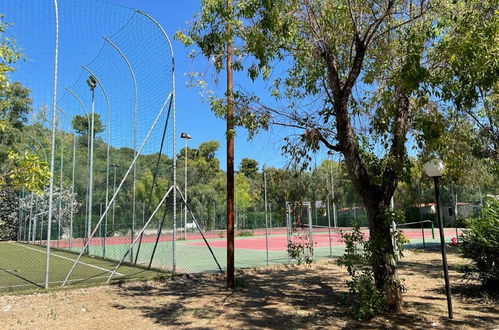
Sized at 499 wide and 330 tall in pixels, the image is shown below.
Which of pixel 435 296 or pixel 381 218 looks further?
pixel 435 296

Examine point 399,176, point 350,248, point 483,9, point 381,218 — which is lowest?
→ point 350,248

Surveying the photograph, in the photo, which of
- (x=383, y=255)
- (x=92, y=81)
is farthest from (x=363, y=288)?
(x=92, y=81)

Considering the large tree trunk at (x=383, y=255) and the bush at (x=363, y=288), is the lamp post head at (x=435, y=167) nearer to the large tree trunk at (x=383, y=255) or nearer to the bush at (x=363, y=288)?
the large tree trunk at (x=383, y=255)

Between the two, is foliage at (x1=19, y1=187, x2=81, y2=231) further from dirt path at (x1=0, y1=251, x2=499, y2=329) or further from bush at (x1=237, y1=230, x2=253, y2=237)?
bush at (x1=237, y1=230, x2=253, y2=237)

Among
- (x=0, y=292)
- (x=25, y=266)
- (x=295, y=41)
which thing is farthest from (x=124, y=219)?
(x=295, y=41)

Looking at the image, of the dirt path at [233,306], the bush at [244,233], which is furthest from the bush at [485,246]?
the bush at [244,233]

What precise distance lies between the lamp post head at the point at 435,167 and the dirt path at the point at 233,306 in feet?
7.70

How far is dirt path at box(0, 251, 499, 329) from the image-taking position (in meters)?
6.25

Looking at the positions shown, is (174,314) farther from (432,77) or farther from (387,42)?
(387,42)

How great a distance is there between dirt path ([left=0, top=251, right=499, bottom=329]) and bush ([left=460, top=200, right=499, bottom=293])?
410 mm

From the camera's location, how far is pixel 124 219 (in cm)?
1546

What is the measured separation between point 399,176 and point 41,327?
20.2 ft

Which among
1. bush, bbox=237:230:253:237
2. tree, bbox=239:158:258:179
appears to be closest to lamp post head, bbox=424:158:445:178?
tree, bbox=239:158:258:179

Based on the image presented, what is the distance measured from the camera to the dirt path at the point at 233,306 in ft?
20.5
